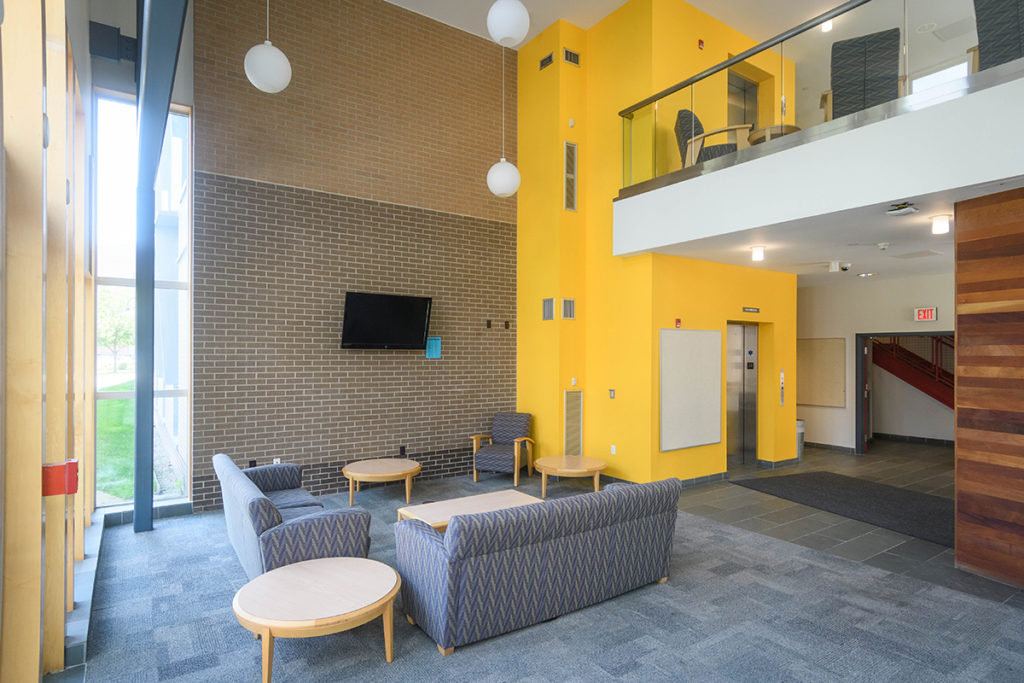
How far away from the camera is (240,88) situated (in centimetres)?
619

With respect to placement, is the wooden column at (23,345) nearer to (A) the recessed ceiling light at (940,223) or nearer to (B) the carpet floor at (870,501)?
(A) the recessed ceiling light at (940,223)

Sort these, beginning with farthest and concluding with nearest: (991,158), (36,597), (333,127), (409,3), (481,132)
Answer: (481,132) → (409,3) → (333,127) → (991,158) → (36,597)

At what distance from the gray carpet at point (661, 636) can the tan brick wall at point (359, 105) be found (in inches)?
177

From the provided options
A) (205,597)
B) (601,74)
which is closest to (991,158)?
(601,74)

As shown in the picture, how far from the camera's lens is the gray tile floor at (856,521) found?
444cm

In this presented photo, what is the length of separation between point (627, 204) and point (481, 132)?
2.58 meters

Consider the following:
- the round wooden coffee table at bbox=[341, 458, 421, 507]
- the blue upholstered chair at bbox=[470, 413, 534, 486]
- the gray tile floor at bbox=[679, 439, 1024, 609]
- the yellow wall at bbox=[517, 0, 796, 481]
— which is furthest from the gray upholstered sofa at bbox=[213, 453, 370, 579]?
the yellow wall at bbox=[517, 0, 796, 481]

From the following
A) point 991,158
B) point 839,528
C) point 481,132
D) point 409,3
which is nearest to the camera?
point 991,158

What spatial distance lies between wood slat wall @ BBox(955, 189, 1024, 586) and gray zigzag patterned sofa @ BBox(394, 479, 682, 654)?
2487mm

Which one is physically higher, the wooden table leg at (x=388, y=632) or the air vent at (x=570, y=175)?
the air vent at (x=570, y=175)

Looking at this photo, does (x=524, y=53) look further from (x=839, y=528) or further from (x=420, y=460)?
(x=839, y=528)

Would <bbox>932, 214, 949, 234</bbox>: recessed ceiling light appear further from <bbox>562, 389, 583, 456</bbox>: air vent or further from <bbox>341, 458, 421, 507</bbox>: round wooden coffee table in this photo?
<bbox>341, 458, 421, 507</bbox>: round wooden coffee table

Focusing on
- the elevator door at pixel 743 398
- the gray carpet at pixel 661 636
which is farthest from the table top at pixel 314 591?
the elevator door at pixel 743 398

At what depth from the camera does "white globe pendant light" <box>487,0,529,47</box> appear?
3408mm
